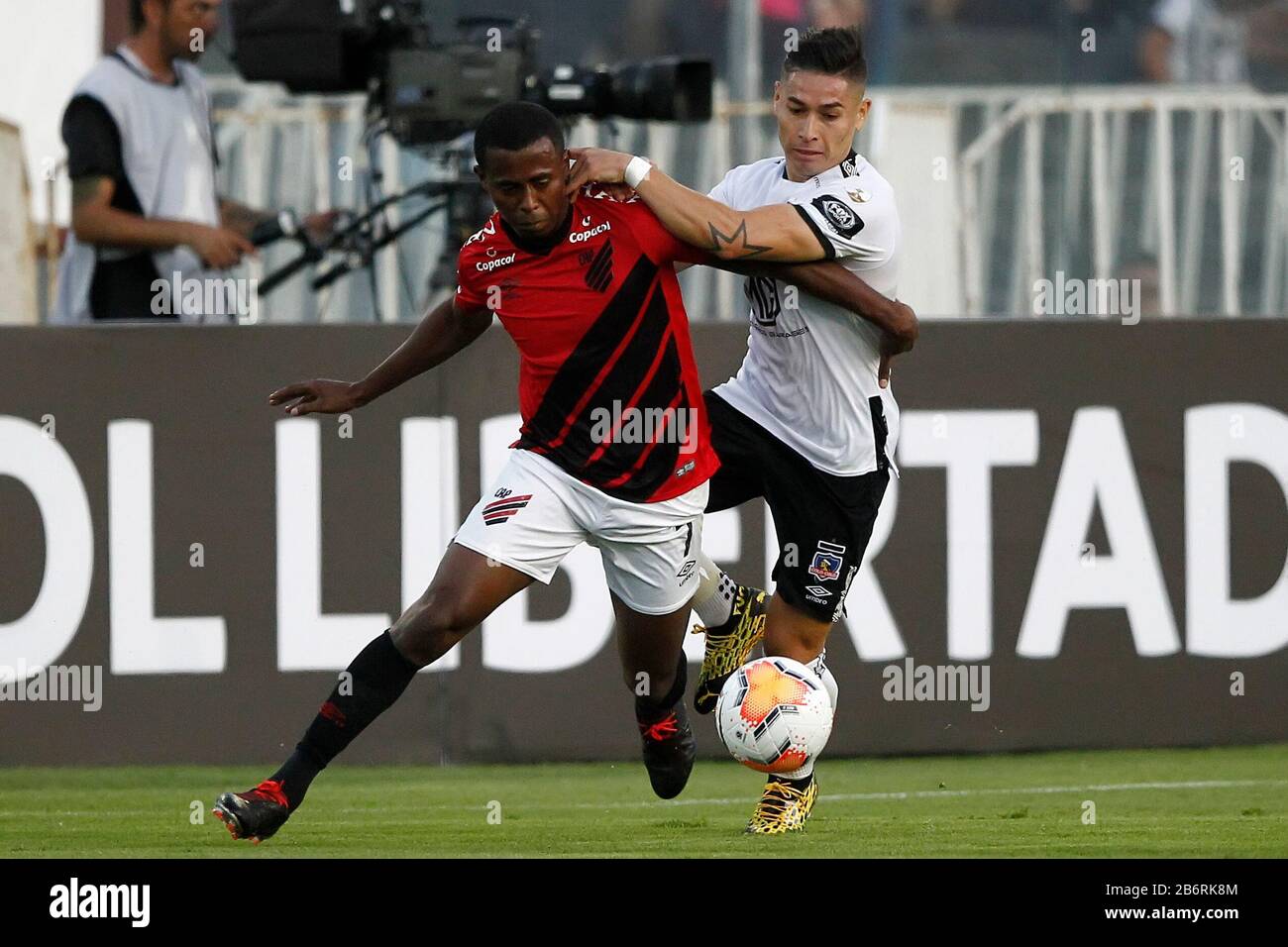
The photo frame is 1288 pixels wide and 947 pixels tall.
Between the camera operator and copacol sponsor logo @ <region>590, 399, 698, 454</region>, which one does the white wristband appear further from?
the camera operator

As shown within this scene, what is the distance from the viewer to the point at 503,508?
21.1ft

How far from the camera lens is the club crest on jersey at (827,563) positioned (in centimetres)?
698

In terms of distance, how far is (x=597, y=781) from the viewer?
349 inches

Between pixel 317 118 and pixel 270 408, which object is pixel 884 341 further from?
pixel 317 118

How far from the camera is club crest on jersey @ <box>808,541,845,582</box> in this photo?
698 centimetres

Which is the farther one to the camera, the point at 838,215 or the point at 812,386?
the point at 812,386

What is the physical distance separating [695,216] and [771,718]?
1.50 metres

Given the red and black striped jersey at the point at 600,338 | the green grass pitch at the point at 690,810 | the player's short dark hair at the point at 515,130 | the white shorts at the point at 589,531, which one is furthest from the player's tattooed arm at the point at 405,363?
the green grass pitch at the point at 690,810

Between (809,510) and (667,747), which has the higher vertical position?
(809,510)

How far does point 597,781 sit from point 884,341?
2866mm

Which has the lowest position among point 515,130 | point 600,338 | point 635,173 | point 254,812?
point 254,812

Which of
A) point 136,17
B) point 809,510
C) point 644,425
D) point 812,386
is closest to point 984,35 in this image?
point 136,17

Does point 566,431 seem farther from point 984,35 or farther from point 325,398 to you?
point 984,35
